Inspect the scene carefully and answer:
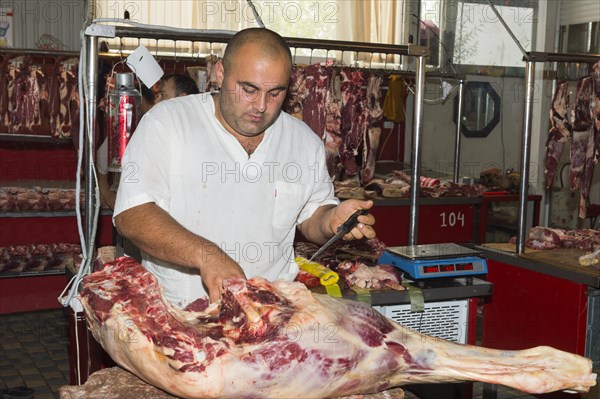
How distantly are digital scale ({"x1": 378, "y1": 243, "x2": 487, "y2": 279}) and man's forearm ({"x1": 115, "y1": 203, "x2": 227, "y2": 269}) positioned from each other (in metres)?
1.47

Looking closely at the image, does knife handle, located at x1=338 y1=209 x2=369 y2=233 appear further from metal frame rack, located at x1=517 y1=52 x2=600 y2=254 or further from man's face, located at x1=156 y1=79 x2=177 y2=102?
man's face, located at x1=156 y1=79 x2=177 y2=102

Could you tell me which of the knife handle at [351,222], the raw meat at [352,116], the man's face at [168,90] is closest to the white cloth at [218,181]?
the knife handle at [351,222]

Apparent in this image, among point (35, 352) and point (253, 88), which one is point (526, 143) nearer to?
point (253, 88)

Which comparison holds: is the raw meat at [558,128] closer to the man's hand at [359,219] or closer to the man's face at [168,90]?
the man's face at [168,90]

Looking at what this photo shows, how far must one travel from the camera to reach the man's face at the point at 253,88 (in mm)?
2756

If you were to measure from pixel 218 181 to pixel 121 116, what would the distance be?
0.92m

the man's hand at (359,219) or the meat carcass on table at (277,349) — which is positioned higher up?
the man's hand at (359,219)

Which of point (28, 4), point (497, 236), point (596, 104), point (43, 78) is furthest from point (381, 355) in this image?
point (497, 236)

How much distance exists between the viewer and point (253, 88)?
109 inches

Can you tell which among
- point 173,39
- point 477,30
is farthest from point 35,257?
point 477,30

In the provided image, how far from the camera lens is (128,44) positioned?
25.5 feet

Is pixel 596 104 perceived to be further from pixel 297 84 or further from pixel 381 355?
pixel 381 355

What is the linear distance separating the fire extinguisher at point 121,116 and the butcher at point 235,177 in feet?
2.21

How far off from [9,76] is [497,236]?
243 inches
